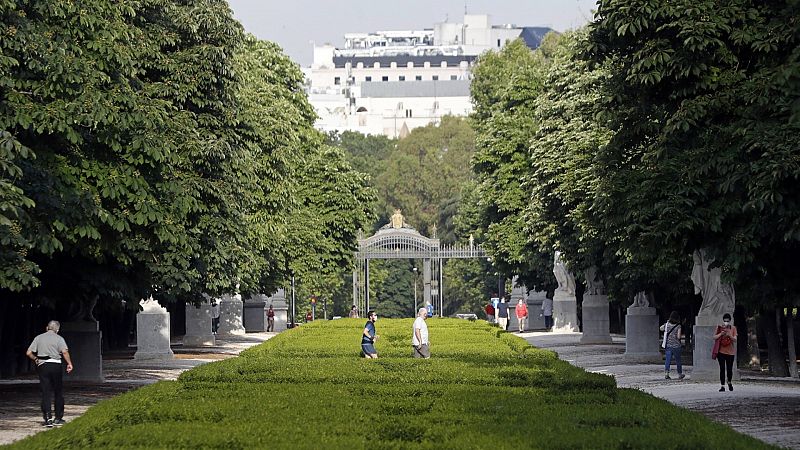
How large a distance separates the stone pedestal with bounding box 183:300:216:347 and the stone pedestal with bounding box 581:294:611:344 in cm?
1275

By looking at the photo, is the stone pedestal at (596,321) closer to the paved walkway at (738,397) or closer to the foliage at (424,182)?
the paved walkway at (738,397)

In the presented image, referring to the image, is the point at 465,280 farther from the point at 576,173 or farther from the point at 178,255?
the point at 178,255

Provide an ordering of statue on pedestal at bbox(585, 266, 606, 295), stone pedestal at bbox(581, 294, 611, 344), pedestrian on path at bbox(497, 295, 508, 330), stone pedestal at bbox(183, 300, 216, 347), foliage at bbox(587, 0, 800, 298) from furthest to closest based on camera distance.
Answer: pedestrian on path at bbox(497, 295, 508, 330) < stone pedestal at bbox(183, 300, 216, 347) < stone pedestal at bbox(581, 294, 611, 344) < statue on pedestal at bbox(585, 266, 606, 295) < foliage at bbox(587, 0, 800, 298)

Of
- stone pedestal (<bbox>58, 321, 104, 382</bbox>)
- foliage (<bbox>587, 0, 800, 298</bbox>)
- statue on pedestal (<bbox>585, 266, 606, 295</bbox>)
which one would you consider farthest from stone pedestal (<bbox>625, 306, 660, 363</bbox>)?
stone pedestal (<bbox>58, 321, 104, 382</bbox>)

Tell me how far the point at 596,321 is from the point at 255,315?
2322 cm

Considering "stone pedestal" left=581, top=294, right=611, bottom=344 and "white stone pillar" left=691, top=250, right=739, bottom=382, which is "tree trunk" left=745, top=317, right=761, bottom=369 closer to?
"white stone pillar" left=691, top=250, right=739, bottom=382

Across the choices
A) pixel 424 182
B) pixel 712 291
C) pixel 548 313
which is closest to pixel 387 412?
pixel 712 291

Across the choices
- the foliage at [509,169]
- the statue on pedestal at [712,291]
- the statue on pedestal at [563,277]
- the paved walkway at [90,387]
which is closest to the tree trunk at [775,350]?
the statue on pedestal at [712,291]

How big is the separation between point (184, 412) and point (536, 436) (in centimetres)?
489

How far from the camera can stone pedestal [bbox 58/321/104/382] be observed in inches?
1276

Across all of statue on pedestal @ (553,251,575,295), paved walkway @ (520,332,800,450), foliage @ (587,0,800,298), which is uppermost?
foliage @ (587,0,800,298)

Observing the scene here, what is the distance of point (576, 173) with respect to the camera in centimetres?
4422

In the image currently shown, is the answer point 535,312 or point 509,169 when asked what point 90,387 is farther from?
point 535,312

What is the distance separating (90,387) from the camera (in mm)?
30797
